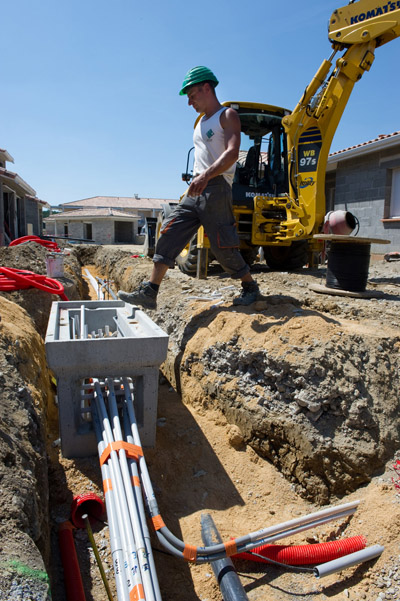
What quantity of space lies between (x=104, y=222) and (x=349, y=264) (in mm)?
27050

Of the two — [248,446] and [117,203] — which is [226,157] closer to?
[248,446]

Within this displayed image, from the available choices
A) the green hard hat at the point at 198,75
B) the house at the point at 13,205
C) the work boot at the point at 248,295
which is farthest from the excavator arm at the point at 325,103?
the house at the point at 13,205

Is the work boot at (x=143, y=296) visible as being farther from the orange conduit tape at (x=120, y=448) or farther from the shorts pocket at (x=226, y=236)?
the orange conduit tape at (x=120, y=448)

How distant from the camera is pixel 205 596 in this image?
7.43 feet

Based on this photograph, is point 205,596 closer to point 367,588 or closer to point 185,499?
point 185,499

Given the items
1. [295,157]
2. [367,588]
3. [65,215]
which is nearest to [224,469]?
[367,588]

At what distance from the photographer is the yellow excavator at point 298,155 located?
5.44 m

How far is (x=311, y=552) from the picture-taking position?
234 cm

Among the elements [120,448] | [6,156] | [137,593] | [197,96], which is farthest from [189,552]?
[6,156]

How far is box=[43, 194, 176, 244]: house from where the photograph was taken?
29.9 metres

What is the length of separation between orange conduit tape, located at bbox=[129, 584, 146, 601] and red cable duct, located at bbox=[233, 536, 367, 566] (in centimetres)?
79

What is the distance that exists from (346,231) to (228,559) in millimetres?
4126

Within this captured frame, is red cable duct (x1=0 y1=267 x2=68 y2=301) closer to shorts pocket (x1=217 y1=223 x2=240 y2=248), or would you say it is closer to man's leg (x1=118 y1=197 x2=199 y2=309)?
man's leg (x1=118 y1=197 x2=199 y2=309)

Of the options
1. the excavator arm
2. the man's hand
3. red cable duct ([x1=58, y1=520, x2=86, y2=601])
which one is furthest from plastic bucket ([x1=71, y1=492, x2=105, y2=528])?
the excavator arm
